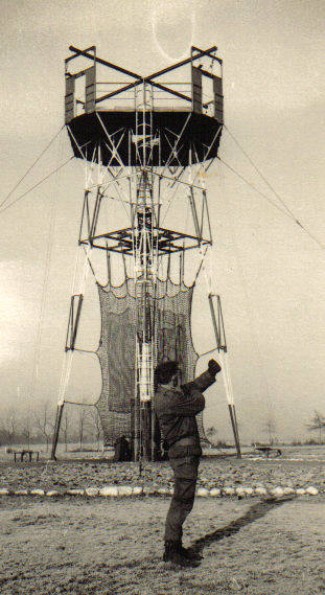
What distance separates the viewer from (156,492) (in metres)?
13.0

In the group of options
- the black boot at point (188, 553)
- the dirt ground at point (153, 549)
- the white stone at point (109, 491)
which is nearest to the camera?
the dirt ground at point (153, 549)

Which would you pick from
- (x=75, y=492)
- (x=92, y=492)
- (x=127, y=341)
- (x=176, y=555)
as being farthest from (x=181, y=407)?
(x=127, y=341)

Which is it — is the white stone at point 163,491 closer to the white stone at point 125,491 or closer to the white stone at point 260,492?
the white stone at point 125,491

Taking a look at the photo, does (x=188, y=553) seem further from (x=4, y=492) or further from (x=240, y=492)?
(x=4, y=492)

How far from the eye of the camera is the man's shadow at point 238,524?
308 inches

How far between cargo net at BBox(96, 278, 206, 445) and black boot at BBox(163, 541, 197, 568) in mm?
13827

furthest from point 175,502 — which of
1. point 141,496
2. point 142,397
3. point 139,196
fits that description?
point 139,196

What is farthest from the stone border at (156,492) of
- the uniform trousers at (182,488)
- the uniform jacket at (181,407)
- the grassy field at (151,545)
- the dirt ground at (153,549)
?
the uniform jacket at (181,407)

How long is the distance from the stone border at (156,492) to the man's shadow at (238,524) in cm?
56

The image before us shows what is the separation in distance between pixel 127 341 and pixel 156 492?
925cm

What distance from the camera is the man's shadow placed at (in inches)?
308

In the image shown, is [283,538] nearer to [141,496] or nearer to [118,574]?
[118,574]

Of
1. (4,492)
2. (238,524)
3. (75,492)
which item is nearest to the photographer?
(238,524)

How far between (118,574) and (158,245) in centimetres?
1753
